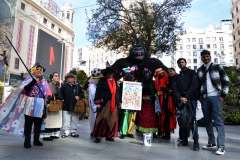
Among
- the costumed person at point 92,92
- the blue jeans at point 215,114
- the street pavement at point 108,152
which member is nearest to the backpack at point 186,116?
the blue jeans at point 215,114

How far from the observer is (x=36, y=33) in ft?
97.0

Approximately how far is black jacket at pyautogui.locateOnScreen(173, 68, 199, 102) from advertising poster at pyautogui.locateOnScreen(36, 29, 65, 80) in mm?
28740

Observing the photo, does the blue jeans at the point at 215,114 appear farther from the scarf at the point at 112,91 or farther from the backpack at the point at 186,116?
the scarf at the point at 112,91

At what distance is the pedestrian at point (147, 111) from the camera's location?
15.4ft

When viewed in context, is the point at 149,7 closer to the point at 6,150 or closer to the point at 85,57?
the point at 6,150

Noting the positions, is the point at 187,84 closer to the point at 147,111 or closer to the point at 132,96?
the point at 147,111

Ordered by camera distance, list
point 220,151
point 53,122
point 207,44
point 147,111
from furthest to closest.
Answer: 1. point 207,44
2. point 147,111
3. point 53,122
4. point 220,151

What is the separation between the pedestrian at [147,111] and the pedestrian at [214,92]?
121 cm

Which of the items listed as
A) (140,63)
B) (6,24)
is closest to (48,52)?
(6,24)

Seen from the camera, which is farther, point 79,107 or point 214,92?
point 79,107

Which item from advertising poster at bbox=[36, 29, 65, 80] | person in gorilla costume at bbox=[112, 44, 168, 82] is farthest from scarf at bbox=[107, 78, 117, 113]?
advertising poster at bbox=[36, 29, 65, 80]

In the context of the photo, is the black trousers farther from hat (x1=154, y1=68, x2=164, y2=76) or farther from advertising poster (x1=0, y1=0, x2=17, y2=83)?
advertising poster (x1=0, y1=0, x2=17, y2=83)

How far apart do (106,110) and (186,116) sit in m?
1.80

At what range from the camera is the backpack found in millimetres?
3828
